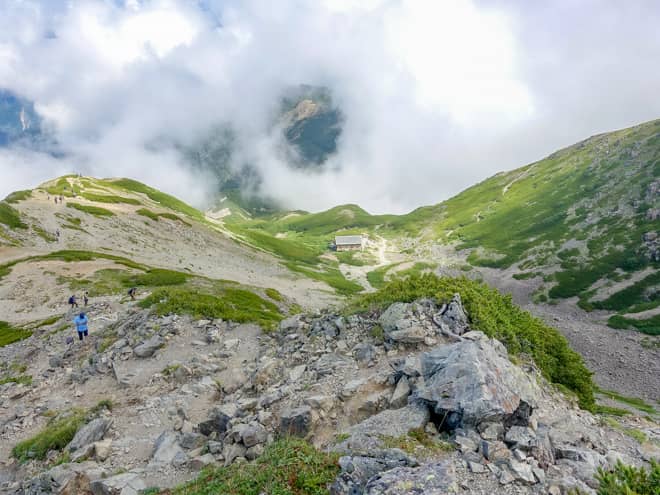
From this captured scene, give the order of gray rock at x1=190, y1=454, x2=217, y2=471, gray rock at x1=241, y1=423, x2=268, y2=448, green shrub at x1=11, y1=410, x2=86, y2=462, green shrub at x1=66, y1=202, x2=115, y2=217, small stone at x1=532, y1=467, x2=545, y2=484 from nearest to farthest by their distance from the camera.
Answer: small stone at x1=532, y1=467, x2=545, y2=484, gray rock at x1=241, y1=423, x2=268, y2=448, gray rock at x1=190, y1=454, x2=217, y2=471, green shrub at x1=11, y1=410, x2=86, y2=462, green shrub at x1=66, y1=202, x2=115, y2=217

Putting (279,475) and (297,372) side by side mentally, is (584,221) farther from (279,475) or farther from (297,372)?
(279,475)

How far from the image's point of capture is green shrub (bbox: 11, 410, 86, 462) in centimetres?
1572

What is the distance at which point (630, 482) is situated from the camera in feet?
24.7

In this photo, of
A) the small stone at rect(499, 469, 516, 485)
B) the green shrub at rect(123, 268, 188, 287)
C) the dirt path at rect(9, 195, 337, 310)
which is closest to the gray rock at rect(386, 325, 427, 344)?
the small stone at rect(499, 469, 516, 485)

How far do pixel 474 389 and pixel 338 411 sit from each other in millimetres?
4862

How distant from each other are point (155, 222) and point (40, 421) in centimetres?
9911

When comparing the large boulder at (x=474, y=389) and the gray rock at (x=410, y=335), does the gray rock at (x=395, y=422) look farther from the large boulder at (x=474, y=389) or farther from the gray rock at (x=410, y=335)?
the gray rock at (x=410, y=335)

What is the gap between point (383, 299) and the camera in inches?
731

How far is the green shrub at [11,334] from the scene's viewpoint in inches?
1365

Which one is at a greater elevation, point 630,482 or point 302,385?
point 302,385

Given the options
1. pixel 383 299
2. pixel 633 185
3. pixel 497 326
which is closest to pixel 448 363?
pixel 497 326

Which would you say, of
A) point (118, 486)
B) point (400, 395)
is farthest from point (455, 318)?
point (118, 486)

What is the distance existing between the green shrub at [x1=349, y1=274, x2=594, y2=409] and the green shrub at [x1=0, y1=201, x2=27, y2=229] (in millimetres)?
93321

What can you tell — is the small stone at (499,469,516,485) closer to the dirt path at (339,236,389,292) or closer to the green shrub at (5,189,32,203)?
the dirt path at (339,236,389,292)
